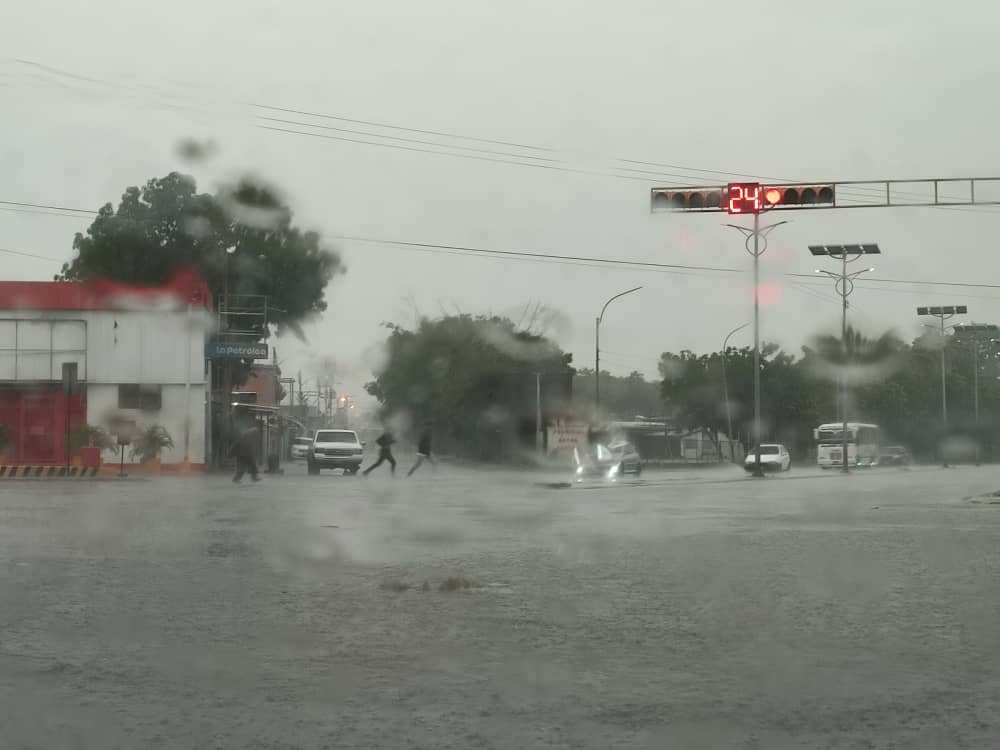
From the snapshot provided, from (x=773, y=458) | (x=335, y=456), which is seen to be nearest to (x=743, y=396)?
(x=773, y=458)

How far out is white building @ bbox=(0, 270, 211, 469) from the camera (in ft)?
174

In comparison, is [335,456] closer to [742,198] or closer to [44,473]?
[44,473]

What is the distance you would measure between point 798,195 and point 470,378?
4599 cm

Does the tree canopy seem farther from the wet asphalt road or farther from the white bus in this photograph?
the wet asphalt road

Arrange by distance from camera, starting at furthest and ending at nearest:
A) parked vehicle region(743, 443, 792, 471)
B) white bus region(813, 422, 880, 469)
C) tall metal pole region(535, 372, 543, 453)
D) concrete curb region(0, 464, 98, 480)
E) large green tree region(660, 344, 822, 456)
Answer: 1. large green tree region(660, 344, 822, 456)
2. white bus region(813, 422, 880, 469)
3. parked vehicle region(743, 443, 792, 471)
4. tall metal pole region(535, 372, 543, 453)
5. concrete curb region(0, 464, 98, 480)

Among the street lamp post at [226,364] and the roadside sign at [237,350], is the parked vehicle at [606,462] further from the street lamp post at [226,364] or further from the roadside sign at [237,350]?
the street lamp post at [226,364]

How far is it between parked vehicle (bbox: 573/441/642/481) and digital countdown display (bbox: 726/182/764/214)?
20.3 m

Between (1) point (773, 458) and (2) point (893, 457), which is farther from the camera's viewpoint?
(2) point (893, 457)

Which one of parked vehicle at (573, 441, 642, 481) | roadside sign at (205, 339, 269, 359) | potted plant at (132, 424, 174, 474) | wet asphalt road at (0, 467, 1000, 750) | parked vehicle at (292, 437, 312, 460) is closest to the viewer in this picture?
wet asphalt road at (0, 467, 1000, 750)

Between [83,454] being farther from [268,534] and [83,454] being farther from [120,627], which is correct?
[120,627]

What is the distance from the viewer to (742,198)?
30.5 metres

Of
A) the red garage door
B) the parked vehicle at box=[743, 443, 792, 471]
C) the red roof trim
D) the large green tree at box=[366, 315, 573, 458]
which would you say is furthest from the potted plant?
the parked vehicle at box=[743, 443, 792, 471]

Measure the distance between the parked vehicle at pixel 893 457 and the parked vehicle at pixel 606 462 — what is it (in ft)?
135

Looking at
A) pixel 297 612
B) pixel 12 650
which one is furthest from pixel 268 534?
pixel 12 650
